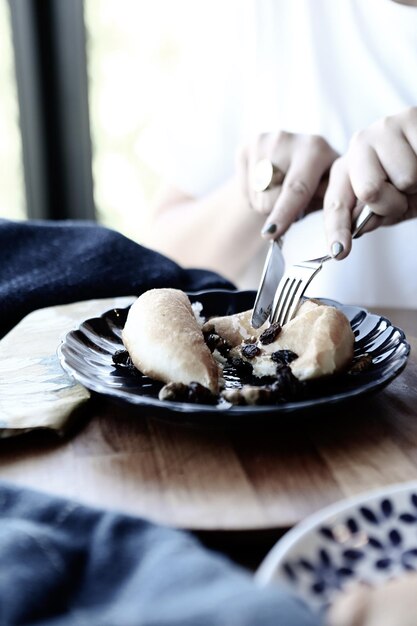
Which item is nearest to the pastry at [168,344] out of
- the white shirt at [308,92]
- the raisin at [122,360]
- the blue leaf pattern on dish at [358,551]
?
the raisin at [122,360]

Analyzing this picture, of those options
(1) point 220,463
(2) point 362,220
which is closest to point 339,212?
(2) point 362,220

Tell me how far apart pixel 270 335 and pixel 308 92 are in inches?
40.0

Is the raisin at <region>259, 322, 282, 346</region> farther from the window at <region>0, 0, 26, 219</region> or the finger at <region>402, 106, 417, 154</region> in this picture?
the window at <region>0, 0, 26, 219</region>

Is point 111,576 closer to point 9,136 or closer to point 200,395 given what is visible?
point 200,395

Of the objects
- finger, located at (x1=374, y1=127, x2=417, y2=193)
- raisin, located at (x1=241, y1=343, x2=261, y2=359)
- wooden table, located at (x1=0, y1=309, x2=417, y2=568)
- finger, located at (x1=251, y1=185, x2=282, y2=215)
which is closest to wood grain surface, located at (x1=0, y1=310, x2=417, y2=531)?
wooden table, located at (x1=0, y1=309, x2=417, y2=568)

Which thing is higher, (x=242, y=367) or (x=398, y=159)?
(x=398, y=159)

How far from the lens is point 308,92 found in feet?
5.52

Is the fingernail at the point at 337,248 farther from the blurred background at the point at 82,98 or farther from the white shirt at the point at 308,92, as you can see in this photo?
the blurred background at the point at 82,98

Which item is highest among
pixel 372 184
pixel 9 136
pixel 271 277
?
pixel 372 184

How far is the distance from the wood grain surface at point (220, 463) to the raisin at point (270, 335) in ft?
0.38

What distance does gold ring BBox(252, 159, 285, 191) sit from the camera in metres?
1.17

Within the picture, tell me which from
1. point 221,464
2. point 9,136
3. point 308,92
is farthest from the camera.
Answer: point 9,136

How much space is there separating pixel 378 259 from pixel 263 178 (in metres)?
0.52

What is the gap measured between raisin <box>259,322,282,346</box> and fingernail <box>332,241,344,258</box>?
6.0 inches
